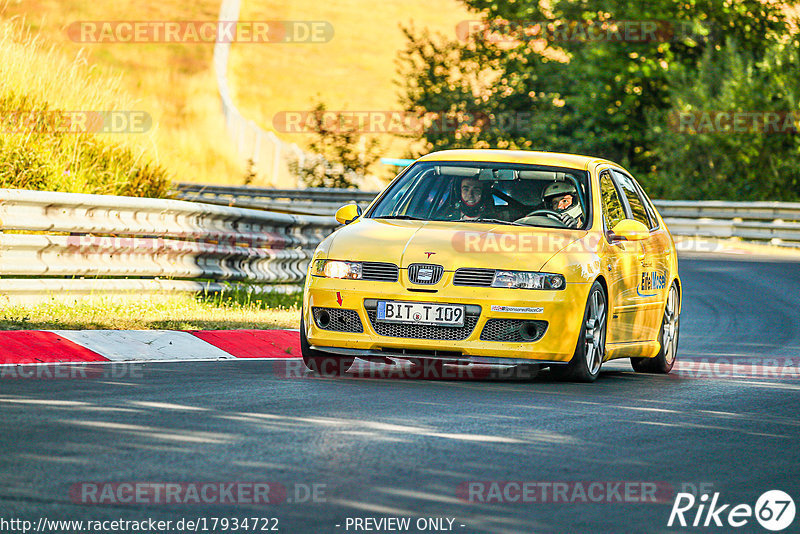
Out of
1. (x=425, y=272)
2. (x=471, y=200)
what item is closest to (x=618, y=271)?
(x=471, y=200)

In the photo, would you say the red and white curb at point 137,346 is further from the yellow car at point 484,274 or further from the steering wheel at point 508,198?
the steering wheel at point 508,198

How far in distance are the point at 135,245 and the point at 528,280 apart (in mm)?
4674

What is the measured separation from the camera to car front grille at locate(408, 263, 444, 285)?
9.40 metres

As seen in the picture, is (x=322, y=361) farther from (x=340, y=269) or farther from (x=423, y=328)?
(x=423, y=328)

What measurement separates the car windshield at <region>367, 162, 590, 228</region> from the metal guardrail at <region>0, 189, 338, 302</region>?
2.95m

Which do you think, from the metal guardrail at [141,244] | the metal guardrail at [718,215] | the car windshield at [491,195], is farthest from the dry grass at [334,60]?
the car windshield at [491,195]

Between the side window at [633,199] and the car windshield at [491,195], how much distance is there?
863mm

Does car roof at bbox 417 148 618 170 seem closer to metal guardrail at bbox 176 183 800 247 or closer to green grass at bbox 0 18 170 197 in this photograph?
green grass at bbox 0 18 170 197

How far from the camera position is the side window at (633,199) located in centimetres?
1151

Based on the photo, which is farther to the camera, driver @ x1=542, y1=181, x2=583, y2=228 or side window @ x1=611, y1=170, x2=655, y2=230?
side window @ x1=611, y1=170, x2=655, y2=230

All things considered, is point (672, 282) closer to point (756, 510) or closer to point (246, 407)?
point (246, 407)

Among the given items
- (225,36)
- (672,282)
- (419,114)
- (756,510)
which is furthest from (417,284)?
(225,36)

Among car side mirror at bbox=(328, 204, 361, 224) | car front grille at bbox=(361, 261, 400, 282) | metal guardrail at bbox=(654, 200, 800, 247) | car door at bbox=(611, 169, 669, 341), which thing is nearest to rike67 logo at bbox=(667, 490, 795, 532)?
car front grille at bbox=(361, 261, 400, 282)

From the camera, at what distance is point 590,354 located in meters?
9.82
